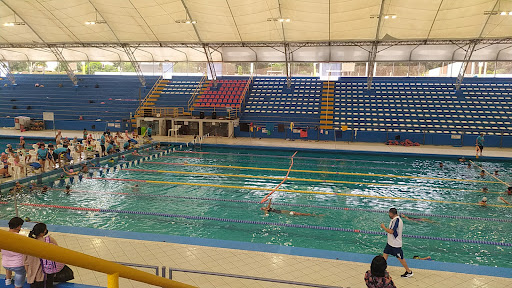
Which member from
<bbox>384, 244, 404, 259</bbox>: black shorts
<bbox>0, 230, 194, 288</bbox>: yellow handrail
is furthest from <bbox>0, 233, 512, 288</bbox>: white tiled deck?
<bbox>0, 230, 194, 288</bbox>: yellow handrail

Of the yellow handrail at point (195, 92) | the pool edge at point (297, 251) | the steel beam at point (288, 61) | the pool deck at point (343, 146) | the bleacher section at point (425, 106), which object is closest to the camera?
the pool edge at point (297, 251)

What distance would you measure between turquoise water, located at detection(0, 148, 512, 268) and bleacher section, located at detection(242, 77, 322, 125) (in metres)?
8.89

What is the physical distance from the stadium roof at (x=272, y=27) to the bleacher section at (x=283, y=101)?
2.36m

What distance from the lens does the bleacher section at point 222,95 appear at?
27594 millimetres

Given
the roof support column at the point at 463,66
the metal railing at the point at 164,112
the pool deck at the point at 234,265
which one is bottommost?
the pool deck at the point at 234,265

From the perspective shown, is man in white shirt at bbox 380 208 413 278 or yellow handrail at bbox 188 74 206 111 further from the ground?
yellow handrail at bbox 188 74 206 111

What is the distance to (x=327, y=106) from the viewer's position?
88.9 feet

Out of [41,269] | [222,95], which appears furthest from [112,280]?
[222,95]

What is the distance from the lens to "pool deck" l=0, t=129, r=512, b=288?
19.6ft

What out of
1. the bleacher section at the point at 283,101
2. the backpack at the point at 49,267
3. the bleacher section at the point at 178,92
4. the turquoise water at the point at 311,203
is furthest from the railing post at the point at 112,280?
the bleacher section at the point at 178,92

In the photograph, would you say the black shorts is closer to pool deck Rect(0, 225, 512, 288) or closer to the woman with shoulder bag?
pool deck Rect(0, 225, 512, 288)

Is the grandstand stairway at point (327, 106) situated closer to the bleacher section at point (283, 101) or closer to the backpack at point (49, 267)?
the bleacher section at point (283, 101)

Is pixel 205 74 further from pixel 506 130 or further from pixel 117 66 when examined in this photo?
pixel 506 130

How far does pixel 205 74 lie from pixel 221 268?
27.9 meters
